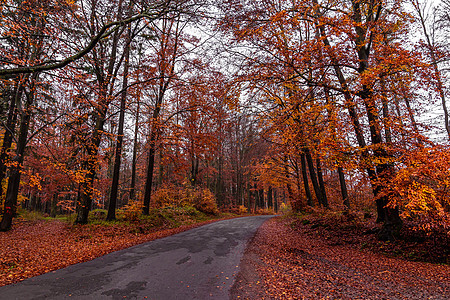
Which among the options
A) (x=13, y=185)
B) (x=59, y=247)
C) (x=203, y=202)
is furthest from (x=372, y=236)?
(x=13, y=185)

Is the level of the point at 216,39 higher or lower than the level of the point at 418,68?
higher

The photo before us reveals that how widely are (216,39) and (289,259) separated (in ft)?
24.3

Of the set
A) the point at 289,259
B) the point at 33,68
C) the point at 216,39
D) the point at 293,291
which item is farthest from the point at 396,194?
the point at 33,68

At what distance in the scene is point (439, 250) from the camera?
19.2 ft

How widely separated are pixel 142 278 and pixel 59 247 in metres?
5.11

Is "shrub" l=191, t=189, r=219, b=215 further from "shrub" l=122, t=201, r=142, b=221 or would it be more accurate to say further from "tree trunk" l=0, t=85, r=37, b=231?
"tree trunk" l=0, t=85, r=37, b=231

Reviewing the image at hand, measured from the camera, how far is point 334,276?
4.85 m

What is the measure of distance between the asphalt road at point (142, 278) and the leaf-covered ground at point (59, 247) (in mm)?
590

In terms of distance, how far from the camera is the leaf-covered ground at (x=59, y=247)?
16.5ft

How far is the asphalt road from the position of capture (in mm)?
3629

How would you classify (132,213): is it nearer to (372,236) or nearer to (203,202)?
(203,202)

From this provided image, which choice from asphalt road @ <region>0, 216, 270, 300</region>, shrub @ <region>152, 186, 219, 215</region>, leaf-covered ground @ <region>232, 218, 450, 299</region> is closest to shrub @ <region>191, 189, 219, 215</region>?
shrub @ <region>152, 186, 219, 215</region>

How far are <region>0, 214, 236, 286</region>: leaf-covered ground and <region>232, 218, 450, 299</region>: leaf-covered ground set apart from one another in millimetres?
4469

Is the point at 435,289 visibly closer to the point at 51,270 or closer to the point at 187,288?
the point at 187,288
